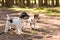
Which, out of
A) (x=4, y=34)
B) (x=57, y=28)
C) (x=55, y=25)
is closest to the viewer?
(x=4, y=34)

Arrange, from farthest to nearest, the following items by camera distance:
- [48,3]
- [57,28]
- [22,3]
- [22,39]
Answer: [48,3]
[22,3]
[57,28]
[22,39]

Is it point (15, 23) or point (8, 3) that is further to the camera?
point (8, 3)

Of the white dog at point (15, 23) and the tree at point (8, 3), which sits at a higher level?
the white dog at point (15, 23)

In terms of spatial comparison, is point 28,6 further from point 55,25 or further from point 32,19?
point 32,19

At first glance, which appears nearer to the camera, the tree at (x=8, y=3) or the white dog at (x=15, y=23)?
the white dog at (x=15, y=23)

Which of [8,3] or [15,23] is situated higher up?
[15,23]

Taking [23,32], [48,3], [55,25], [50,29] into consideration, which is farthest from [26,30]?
[48,3]

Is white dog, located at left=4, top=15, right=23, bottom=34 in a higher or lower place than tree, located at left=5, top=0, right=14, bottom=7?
higher

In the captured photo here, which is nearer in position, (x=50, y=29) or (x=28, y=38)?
(x=28, y=38)

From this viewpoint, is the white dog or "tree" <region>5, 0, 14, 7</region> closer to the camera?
the white dog

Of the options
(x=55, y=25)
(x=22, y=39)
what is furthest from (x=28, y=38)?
(x=55, y=25)

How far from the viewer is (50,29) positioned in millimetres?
8594

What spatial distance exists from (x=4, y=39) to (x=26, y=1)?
31.0ft

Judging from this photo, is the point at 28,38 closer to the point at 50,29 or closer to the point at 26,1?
the point at 50,29
